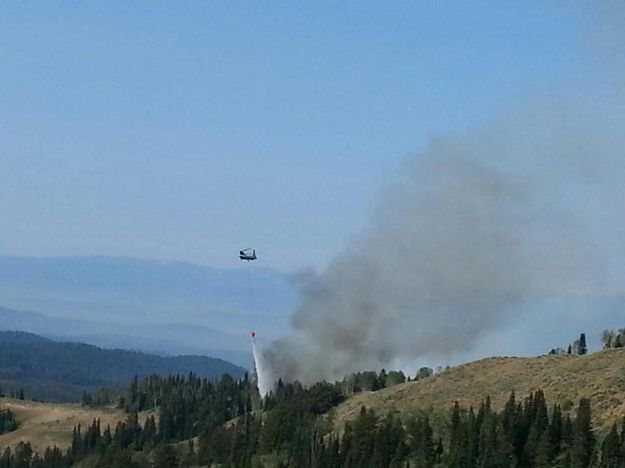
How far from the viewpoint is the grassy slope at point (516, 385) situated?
468 ft

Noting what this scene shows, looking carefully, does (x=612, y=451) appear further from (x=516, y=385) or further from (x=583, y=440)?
(x=516, y=385)

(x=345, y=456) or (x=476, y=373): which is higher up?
(x=476, y=373)

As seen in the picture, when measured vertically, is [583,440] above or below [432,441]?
below

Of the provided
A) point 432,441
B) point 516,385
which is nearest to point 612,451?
point 432,441

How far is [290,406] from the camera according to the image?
19338 cm

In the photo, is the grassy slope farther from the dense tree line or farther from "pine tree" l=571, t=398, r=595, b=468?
"pine tree" l=571, t=398, r=595, b=468

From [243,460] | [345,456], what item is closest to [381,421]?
[345,456]

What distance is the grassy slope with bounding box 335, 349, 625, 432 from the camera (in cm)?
14262

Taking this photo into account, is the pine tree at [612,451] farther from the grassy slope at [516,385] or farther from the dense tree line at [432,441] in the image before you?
the grassy slope at [516,385]

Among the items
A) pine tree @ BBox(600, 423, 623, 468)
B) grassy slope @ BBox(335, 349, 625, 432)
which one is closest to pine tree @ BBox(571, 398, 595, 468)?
pine tree @ BBox(600, 423, 623, 468)

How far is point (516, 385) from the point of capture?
544 ft

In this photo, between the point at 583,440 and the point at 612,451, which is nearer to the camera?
the point at 612,451

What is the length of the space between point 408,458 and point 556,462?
21811mm

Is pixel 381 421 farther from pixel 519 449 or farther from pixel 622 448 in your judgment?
pixel 622 448
